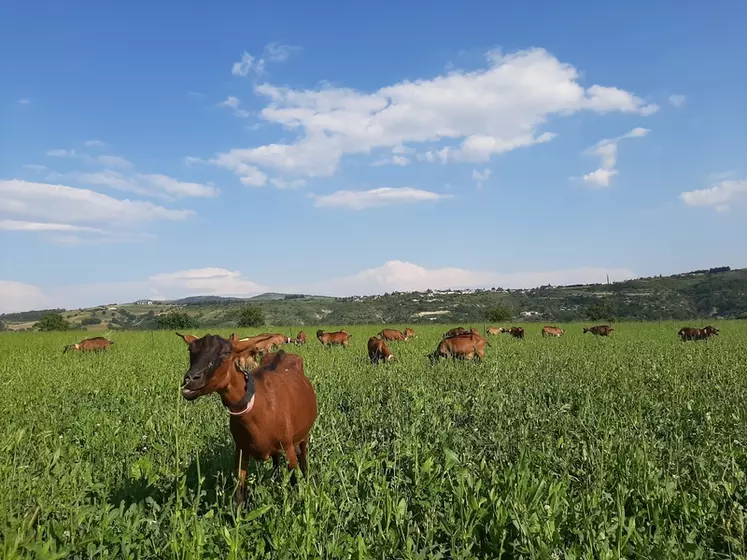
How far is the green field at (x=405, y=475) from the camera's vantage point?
3359mm

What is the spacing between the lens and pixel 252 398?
13.8ft

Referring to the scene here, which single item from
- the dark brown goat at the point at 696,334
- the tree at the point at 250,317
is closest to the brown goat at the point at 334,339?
the dark brown goat at the point at 696,334

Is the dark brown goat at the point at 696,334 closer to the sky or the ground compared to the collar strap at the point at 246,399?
closer to the ground

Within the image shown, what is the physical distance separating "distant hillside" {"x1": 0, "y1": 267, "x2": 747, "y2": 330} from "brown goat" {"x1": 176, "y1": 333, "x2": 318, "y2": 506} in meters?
65.7

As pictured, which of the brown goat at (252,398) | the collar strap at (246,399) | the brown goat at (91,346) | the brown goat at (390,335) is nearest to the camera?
the brown goat at (252,398)

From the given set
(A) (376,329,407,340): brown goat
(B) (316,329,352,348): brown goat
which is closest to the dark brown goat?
Answer: (A) (376,329,407,340): brown goat

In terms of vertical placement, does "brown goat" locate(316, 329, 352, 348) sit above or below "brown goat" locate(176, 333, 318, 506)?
below

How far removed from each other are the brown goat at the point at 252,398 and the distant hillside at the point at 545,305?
65.7 meters

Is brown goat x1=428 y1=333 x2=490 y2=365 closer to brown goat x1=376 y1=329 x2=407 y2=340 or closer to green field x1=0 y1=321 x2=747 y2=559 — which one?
green field x1=0 y1=321 x2=747 y2=559

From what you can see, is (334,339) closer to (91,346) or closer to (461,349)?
(461,349)

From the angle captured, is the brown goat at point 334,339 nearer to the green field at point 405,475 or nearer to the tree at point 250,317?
the green field at point 405,475

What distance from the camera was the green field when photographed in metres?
3.36

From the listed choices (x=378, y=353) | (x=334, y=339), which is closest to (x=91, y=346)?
(x=334, y=339)

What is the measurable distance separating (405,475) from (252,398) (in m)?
1.85
